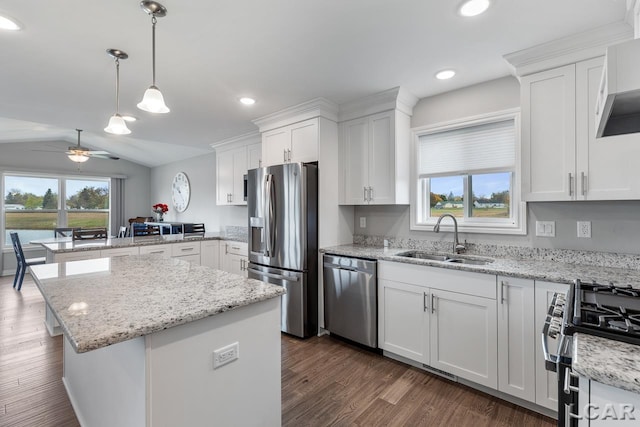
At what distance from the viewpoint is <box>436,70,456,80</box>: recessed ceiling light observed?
2.44 metres

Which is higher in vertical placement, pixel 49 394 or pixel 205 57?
pixel 205 57

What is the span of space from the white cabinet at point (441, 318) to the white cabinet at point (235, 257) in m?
2.20

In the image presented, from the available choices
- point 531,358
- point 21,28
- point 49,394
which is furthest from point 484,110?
point 49,394

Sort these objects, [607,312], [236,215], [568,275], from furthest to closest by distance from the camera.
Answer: [236,215] → [568,275] → [607,312]

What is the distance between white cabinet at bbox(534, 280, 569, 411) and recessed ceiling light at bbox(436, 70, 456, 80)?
1714 mm

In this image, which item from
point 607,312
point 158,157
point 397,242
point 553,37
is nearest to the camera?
point 607,312

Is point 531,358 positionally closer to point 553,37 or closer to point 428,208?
point 428,208

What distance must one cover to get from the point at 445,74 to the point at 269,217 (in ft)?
7.06

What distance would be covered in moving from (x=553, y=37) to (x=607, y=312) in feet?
5.98

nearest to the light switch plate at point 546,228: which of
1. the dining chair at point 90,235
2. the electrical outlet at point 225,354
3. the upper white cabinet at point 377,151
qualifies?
the upper white cabinet at point 377,151

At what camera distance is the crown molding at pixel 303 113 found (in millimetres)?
3106

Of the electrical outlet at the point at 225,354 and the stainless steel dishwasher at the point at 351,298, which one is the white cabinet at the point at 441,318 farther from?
the electrical outlet at the point at 225,354

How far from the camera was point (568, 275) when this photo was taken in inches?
70.7

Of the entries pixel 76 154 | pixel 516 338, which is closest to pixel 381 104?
pixel 516 338
